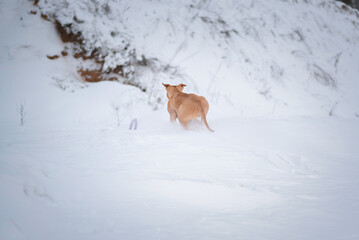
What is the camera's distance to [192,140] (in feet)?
8.22

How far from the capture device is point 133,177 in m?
1.46

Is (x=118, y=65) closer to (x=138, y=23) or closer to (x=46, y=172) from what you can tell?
(x=138, y=23)

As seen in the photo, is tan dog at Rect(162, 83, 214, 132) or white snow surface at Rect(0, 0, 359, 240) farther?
tan dog at Rect(162, 83, 214, 132)

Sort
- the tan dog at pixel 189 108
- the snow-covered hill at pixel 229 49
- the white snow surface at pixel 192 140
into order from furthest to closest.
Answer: the snow-covered hill at pixel 229 49 < the tan dog at pixel 189 108 < the white snow surface at pixel 192 140

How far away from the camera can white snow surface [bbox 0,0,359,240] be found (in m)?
0.94

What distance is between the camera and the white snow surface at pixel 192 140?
36.9 inches

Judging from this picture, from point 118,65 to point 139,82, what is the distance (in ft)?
2.26

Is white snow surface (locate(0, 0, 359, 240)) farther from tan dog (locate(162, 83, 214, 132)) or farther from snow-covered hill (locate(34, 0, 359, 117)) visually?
tan dog (locate(162, 83, 214, 132))

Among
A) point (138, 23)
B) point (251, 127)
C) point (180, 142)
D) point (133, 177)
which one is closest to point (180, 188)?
point (133, 177)

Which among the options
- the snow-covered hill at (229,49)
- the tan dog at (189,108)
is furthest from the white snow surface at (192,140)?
the tan dog at (189,108)

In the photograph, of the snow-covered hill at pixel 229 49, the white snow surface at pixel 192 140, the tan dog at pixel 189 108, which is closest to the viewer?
the white snow surface at pixel 192 140

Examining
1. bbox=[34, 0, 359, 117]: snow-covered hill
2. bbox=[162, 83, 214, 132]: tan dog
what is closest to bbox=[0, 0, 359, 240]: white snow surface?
bbox=[34, 0, 359, 117]: snow-covered hill

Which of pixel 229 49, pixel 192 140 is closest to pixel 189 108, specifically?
pixel 192 140

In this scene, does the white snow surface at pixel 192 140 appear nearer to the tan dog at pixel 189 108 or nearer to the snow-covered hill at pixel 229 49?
the snow-covered hill at pixel 229 49
